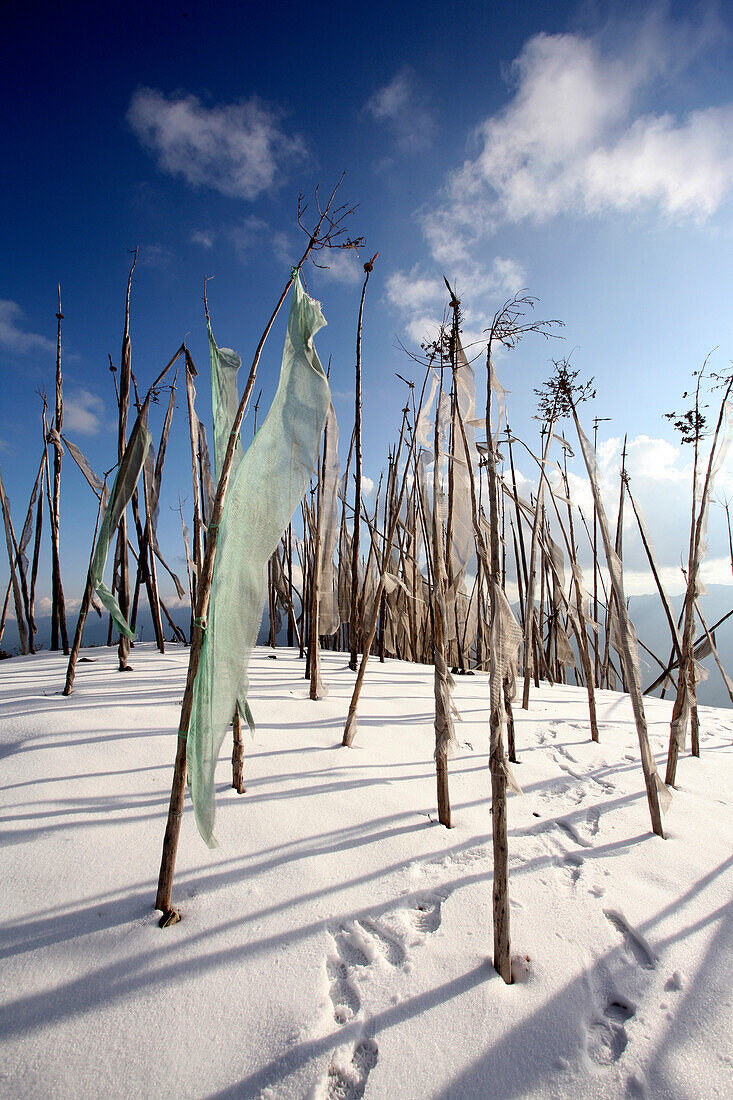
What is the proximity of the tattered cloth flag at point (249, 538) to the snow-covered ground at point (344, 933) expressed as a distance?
21cm

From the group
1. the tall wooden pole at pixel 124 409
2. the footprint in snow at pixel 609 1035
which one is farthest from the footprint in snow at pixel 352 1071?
the tall wooden pole at pixel 124 409

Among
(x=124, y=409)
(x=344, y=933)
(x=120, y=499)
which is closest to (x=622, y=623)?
(x=344, y=933)

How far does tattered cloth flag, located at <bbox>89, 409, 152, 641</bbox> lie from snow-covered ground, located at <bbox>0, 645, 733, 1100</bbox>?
1.42ft

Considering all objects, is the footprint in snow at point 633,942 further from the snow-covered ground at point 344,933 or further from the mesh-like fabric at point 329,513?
the mesh-like fabric at point 329,513

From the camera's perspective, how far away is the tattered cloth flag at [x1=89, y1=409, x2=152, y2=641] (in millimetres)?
808

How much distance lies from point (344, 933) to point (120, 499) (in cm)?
83

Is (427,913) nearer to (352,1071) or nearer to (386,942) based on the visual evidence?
(386,942)

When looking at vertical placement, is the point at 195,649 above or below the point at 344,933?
above

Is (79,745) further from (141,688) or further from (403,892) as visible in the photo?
(403,892)

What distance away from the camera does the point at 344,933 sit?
2.34ft

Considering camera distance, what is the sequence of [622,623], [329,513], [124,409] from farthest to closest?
[124,409] → [329,513] → [622,623]

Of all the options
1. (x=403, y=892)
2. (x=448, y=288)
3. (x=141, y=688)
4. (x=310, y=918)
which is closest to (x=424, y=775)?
(x=403, y=892)

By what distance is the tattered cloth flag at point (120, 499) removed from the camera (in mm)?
808

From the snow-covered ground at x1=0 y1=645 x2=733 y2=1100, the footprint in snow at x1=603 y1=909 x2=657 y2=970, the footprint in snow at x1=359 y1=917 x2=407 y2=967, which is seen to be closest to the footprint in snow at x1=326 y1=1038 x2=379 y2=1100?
the snow-covered ground at x1=0 y1=645 x2=733 y2=1100
